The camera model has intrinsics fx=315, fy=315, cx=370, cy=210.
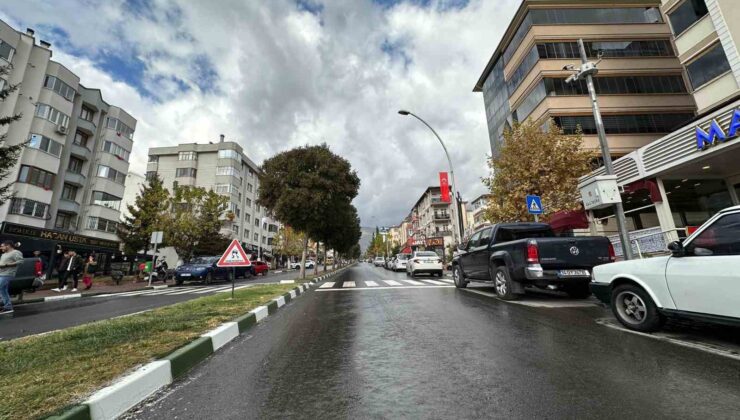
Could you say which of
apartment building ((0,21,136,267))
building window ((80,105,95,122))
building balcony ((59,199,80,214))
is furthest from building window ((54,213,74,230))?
building window ((80,105,95,122))

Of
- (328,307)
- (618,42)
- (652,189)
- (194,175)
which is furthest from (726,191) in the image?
(194,175)

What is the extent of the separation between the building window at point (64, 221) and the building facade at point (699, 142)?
3898 centimetres

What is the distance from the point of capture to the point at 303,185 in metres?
18.7

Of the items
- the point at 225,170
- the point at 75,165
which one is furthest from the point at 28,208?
the point at 225,170

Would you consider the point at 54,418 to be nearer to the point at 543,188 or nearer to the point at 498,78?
the point at 543,188

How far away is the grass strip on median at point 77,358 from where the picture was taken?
226cm

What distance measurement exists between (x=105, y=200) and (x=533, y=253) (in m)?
38.7

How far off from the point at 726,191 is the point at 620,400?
19.9 meters

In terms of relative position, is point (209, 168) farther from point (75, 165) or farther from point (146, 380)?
point (146, 380)

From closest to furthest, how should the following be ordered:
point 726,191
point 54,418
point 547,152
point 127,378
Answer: point 54,418 → point 127,378 → point 726,191 → point 547,152

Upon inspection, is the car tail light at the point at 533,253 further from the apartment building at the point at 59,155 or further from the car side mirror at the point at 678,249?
the apartment building at the point at 59,155

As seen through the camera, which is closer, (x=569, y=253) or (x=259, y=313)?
(x=259, y=313)

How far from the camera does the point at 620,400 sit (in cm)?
225

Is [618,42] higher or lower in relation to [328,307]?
higher
